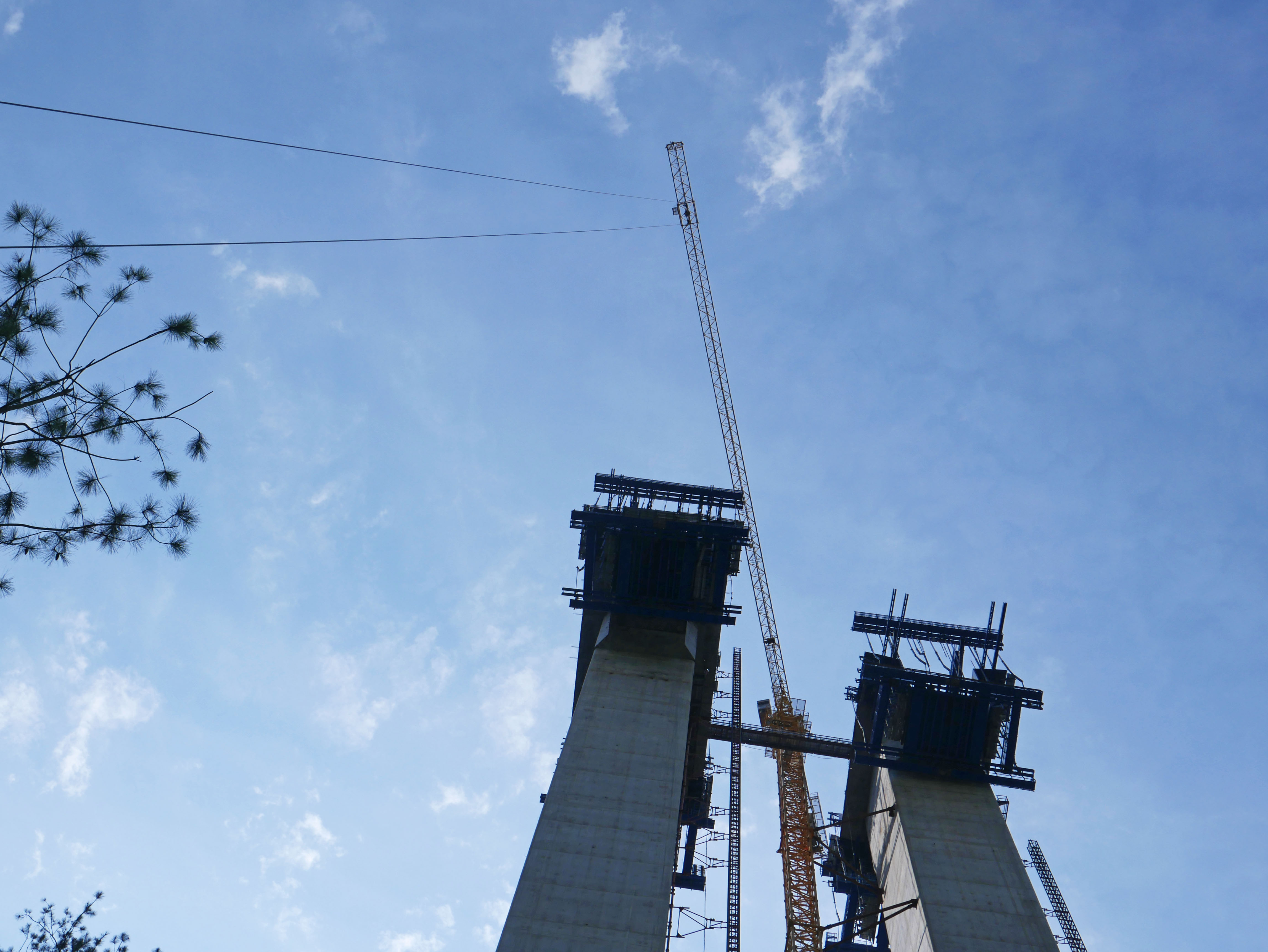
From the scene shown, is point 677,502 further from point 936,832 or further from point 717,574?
point 936,832

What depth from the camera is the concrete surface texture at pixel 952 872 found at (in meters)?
35.9

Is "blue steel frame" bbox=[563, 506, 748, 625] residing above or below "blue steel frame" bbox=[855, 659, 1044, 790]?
above

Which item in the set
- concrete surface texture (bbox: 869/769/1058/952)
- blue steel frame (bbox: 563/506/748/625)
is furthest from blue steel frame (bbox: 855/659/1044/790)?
blue steel frame (bbox: 563/506/748/625)

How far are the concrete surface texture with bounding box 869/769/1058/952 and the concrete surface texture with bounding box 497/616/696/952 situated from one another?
1218cm

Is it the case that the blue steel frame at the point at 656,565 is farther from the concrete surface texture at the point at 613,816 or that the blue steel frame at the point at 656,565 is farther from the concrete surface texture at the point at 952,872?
the concrete surface texture at the point at 952,872

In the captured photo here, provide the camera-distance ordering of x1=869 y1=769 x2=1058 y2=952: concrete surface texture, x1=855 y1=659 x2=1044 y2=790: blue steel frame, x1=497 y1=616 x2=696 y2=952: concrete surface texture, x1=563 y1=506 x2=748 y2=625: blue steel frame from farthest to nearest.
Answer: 1. x1=563 y1=506 x2=748 y2=625: blue steel frame
2. x1=855 y1=659 x2=1044 y2=790: blue steel frame
3. x1=869 y1=769 x2=1058 y2=952: concrete surface texture
4. x1=497 y1=616 x2=696 y2=952: concrete surface texture

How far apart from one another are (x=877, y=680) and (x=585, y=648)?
56.2 ft

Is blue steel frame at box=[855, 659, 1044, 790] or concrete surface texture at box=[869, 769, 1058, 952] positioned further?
blue steel frame at box=[855, 659, 1044, 790]

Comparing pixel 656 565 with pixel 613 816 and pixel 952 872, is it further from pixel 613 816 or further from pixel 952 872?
pixel 952 872

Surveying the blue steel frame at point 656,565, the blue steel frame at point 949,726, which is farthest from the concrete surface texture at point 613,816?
the blue steel frame at point 949,726

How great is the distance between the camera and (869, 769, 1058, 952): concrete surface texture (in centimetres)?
3591

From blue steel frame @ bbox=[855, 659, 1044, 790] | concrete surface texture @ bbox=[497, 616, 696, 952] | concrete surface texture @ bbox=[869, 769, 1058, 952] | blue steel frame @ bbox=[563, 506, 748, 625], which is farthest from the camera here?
blue steel frame @ bbox=[563, 506, 748, 625]

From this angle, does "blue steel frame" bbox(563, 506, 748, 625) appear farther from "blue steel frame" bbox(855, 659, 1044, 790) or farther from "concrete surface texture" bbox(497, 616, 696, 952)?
"blue steel frame" bbox(855, 659, 1044, 790)

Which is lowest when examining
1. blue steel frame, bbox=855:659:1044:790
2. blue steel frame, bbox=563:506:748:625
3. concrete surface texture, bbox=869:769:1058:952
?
concrete surface texture, bbox=869:769:1058:952
